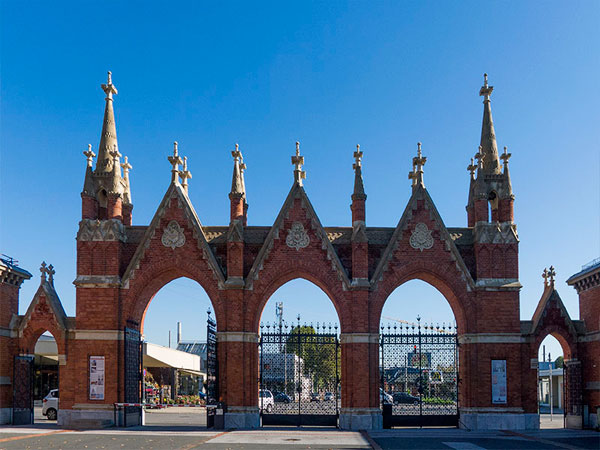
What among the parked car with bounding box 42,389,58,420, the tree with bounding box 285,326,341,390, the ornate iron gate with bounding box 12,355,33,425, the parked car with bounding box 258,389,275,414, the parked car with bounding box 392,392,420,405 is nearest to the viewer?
the tree with bounding box 285,326,341,390

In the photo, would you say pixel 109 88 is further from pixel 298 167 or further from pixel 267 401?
pixel 267 401

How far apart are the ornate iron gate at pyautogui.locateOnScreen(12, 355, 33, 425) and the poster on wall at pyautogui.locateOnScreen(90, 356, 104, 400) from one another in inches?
142

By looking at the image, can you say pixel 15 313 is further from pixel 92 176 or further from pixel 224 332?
pixel 224 332

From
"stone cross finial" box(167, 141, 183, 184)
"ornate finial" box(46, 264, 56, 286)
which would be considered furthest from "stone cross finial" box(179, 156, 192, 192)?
"ornate finial" box(46, 264, 56, 286)

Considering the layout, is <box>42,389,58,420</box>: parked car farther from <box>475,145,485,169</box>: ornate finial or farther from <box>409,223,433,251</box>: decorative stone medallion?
<box>475,145,485,169</box>: ornate finial

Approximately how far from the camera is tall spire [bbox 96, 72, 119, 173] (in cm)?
2881

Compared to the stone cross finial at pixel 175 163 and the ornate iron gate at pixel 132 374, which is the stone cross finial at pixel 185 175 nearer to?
the stone cross finial at pixel 175 163

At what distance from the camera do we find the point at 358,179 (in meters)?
28.9

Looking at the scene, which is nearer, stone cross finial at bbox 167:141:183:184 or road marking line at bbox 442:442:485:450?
road marking line at bbox 442:442:485:450

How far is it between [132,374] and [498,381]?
14.5 m

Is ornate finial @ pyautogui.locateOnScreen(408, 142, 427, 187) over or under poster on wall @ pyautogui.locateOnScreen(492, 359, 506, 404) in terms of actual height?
over

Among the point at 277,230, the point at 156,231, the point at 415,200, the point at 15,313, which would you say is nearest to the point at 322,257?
the point at 277,230

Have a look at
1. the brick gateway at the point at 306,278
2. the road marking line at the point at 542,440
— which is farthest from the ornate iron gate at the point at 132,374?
the road marking line at the point at 542,440

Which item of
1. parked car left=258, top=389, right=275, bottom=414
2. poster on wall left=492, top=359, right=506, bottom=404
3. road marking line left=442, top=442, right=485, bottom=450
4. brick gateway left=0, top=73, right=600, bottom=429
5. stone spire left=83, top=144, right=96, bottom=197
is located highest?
stone spire left=83, top=144, right=96, bottom=197
